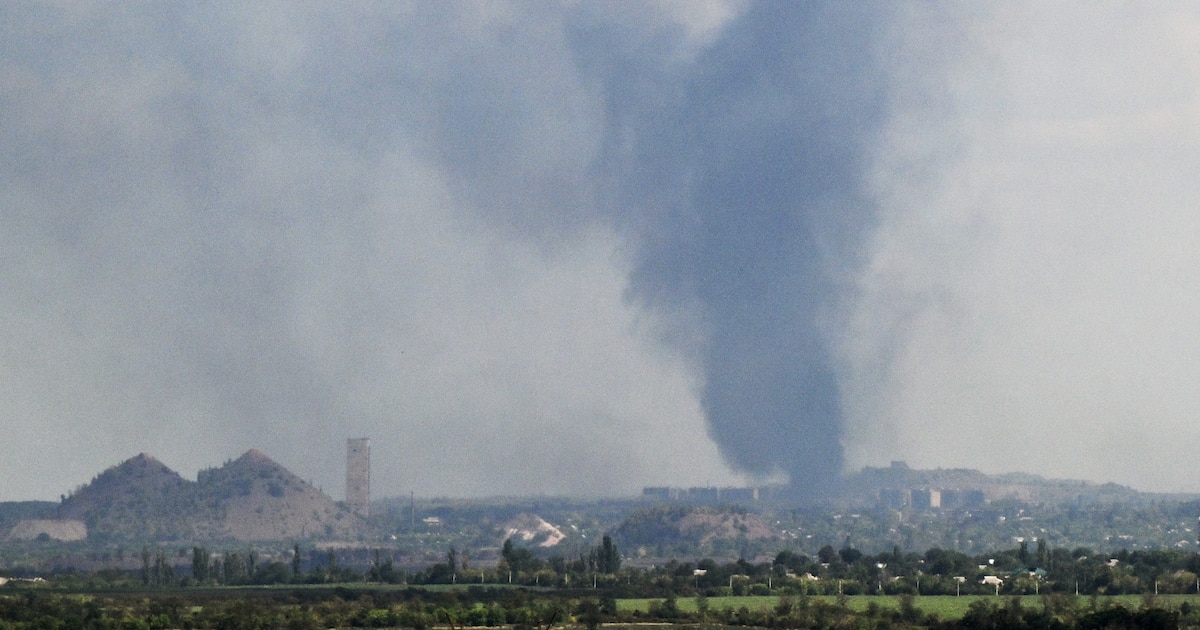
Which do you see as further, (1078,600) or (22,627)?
(1078,600)

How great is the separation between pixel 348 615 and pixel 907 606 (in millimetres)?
57983

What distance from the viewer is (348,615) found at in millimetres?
190625

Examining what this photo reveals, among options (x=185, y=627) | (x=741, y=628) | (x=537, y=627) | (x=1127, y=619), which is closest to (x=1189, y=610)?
(x=1127, y=619)

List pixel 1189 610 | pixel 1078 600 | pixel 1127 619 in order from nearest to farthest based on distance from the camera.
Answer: pixel 1127 619, pixel 1189 610, pixel 1078 600

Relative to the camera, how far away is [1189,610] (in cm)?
16800

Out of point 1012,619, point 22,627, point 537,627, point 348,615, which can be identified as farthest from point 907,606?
point 22,627

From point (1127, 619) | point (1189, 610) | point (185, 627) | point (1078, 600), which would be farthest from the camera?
point (1078, 600)

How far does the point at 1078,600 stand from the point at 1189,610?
2617cm

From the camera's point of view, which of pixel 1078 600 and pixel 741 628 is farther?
pixel 1078 600

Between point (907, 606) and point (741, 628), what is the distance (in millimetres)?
20142

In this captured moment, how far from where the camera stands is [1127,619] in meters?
156

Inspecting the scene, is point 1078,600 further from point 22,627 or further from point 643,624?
point 22,627

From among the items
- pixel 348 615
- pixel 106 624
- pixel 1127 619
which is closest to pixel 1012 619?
pixel 1127 619

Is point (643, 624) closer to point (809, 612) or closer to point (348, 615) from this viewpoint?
point (809, 612)
